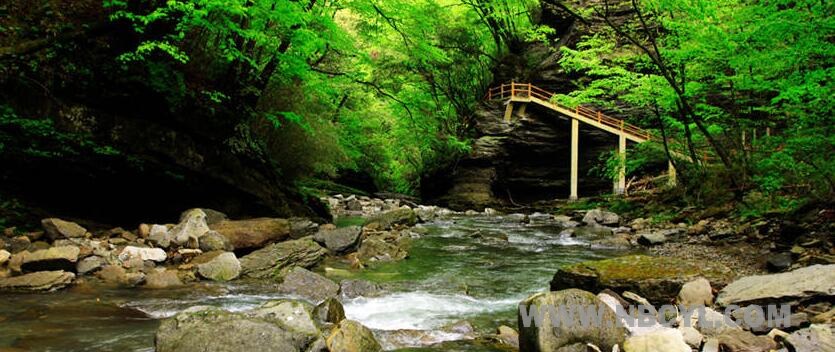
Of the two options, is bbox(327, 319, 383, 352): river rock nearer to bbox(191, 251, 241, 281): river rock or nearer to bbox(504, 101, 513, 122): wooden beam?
bbox(191, 251, 241, 281): river rock

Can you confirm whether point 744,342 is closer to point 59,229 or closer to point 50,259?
point 50,259

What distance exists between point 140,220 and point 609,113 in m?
20.4

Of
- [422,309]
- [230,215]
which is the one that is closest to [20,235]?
[230,215]

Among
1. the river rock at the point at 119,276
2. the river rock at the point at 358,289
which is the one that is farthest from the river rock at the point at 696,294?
the river rock at the point at 119,276

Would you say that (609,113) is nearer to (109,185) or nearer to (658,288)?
(658,288)

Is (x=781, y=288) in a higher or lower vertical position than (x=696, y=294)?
higher

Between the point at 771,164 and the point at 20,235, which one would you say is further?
the point at 771,164

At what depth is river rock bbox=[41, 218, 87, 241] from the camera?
22.3ft

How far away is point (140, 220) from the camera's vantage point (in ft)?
28.3

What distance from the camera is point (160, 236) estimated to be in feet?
24.9

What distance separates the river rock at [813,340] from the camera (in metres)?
3.27

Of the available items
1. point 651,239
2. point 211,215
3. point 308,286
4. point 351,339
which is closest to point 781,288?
point 351,339

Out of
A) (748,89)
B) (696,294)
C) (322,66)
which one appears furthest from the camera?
Result: (322,66)

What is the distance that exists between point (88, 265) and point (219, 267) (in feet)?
5.12
